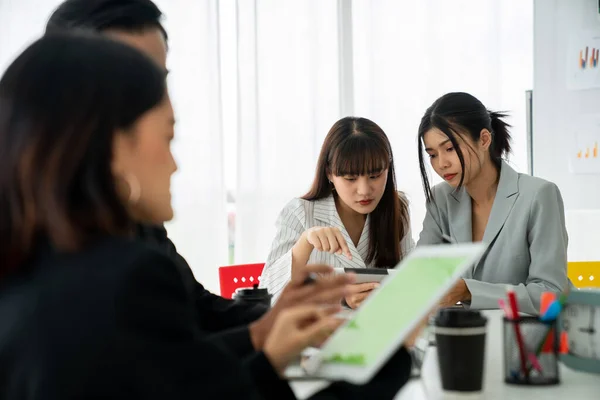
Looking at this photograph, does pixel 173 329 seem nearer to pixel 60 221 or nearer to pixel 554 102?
pixel 60 221

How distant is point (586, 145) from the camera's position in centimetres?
346

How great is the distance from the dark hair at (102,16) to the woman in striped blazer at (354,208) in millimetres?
993

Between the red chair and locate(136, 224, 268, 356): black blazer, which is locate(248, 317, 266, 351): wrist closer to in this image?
locate(136, 224, 268, 356): black blazer

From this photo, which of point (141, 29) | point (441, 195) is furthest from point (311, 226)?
point (141, 29)

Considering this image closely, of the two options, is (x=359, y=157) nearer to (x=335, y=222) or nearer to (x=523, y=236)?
(x=335, y=222)

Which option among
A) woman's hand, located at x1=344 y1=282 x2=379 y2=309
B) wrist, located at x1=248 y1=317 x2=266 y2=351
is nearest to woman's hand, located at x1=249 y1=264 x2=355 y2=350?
wrist, located at x1=248 y1=317 x2=266 y2=351

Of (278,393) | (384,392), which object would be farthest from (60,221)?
(384,392)

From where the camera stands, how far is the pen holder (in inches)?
43.3

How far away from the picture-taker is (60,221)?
642mm

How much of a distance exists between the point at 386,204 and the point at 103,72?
Result: 1840mm

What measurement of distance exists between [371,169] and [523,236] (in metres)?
0.53

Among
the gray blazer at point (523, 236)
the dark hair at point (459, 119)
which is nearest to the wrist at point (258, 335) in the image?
the gray blazer at point (523, 236)

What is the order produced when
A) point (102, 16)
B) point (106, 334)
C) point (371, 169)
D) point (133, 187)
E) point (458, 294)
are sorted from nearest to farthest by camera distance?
point (106, 334)
point (133, 187)
point (102, 16)
point (458, 294)
point (371, 169)

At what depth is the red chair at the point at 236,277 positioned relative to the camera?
2432 millimetres
